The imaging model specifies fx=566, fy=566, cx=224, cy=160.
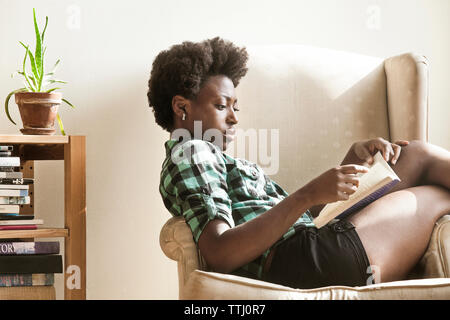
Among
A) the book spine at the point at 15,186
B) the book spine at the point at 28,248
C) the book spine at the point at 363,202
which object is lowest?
the book spine at the point at 28,248

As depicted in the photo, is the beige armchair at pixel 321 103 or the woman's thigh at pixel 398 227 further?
the beige armchair at pixel 321 103

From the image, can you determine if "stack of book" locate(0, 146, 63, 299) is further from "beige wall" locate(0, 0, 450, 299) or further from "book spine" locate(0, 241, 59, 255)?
"beige wall" locate(0, 0, 450, 299)

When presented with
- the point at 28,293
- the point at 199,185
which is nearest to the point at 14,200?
the point at 28,293

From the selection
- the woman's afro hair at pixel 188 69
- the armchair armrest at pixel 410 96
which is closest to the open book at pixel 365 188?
the woman's afro hair at pixel 188 69

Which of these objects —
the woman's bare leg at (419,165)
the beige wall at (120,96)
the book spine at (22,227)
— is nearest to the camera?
the woman's bare leg at (419,165)

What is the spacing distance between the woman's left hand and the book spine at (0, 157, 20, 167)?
89 centimetres

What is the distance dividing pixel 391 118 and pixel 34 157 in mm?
1095

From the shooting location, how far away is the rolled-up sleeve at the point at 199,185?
1.11 meters

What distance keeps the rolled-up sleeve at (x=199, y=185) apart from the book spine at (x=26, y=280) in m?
0.51

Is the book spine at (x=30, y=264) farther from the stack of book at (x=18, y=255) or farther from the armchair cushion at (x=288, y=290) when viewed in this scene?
the armchair cushion at (x=288, y=290)

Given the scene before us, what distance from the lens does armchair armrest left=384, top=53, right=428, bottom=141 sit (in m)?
1.67

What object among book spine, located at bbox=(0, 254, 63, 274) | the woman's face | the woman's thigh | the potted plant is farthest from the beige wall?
the woman's thigh

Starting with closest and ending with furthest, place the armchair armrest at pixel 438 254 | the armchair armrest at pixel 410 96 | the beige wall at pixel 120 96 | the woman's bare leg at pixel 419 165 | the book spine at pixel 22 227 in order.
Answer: the armchair armrest at pixel 438 254, the woman's bare leg at pixel 419 165, the book spine at pixel 22 227, the armchair armrest at pixel 410 96, the beige wall at pixel 120 96
